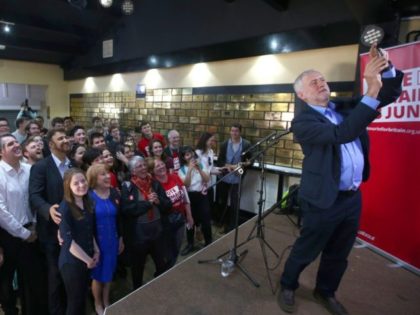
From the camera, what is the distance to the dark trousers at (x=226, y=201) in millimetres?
4023

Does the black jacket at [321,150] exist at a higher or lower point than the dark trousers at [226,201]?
higher

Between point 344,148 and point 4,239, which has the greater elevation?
point 344,148

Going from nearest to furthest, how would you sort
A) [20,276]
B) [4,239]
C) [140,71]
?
[4,239] < [20,276] < [140,71]

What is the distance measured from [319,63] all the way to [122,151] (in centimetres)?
268

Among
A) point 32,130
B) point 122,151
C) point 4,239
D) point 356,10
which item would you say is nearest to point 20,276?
point 4,239

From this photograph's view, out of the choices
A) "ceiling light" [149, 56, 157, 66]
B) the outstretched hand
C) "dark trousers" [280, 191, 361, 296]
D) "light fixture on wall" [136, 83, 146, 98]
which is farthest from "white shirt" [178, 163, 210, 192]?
"light fixture on wall" [136, 83, 146, 98]

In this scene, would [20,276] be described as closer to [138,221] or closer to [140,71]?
[138,221]

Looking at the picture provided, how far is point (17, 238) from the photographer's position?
194cm

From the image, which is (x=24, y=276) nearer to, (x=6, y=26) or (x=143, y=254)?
(x=143, y=254)

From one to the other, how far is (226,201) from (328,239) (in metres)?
2.71

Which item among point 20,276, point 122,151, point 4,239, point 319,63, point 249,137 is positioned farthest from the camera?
point 249,137

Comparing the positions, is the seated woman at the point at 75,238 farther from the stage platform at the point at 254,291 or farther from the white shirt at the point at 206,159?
the white shirt at the point at 206,159

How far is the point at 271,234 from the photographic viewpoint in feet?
9.77

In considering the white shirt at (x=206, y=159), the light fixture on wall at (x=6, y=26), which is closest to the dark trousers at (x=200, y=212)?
the white shirt at (x=206, y=159)
